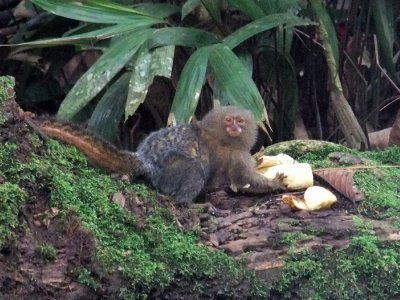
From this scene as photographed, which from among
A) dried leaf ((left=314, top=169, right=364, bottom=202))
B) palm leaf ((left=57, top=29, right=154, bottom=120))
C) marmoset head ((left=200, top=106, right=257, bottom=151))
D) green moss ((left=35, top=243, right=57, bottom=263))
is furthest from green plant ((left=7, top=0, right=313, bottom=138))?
green moss ((left=35, top=243, right=57, bottom=263))

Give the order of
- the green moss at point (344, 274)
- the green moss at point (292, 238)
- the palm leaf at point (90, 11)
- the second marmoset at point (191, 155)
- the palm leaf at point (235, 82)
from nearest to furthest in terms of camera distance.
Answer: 1. the green moss at point (344, 274)
2. the green moss at point (292, 238)
3. the second marmoset at point (191, 155)
4. the palm leaf at point (235, 82)
5. the palm leaf at point (90, 11)

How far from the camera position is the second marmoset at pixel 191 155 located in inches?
164

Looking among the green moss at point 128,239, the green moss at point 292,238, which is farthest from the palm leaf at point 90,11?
the green moss at point 292,238

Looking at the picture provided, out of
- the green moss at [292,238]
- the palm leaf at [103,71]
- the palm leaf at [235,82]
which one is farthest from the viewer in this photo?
the palm leaf at [103,71]

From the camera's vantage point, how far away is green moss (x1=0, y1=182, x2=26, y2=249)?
11.3 ft

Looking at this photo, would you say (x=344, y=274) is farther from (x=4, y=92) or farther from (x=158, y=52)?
(x=158, y=52)

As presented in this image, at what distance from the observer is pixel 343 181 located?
4406 millimetres

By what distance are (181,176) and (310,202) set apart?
0.66 m

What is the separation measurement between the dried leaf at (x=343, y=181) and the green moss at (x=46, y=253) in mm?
1587

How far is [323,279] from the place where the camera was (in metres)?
3.75

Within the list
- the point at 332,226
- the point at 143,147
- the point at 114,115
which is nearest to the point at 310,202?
the point at 332,226

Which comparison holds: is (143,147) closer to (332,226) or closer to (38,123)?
(38,123)

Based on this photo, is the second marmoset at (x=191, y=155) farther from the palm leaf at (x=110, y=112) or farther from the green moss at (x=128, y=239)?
the palm leaf at (x=110, y=112)

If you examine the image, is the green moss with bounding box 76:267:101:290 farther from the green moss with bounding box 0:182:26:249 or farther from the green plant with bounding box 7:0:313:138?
the green plant with bounding box 7:0:313:138
